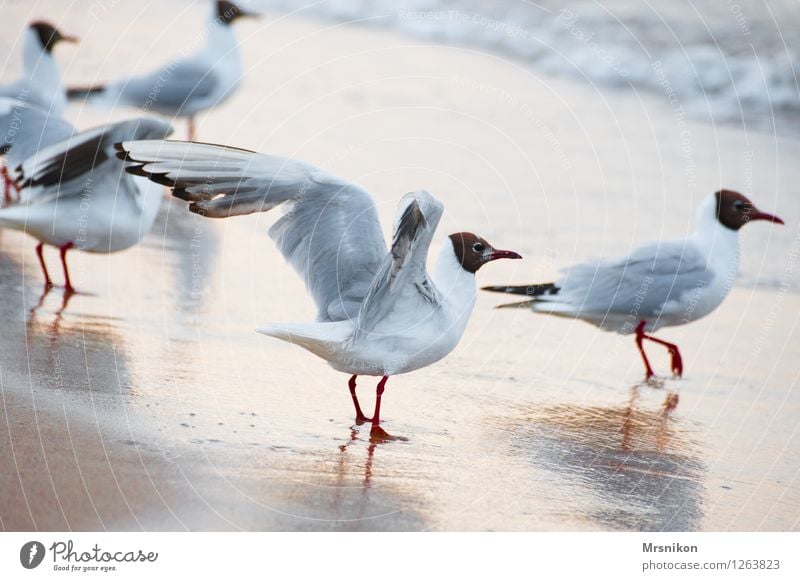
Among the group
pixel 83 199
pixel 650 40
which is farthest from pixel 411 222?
pixel 650 40

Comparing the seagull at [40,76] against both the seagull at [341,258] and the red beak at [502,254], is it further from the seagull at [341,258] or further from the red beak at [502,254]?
the red beak at [502,254]

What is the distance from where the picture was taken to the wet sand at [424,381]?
3.10 metres

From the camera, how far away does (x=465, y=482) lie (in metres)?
3.27

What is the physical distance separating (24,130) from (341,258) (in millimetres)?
1704

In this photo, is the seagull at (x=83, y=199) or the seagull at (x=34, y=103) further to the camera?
the seagull at (x=34, y=103)

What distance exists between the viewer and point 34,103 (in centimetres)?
543

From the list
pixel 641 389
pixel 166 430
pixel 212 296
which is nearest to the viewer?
pixel 166 430

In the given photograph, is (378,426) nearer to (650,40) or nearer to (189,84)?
(189,84)

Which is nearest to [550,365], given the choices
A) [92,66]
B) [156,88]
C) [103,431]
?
[103,431]

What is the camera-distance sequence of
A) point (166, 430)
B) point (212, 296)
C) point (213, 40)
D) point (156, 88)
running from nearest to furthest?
1. point (166, 430)
2. point (212, 296)
3. point (156, 88)
4. point (213, 40)

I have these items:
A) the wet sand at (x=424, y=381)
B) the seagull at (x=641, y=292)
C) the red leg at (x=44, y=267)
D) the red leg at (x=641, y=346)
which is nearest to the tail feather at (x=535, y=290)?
the seagull at (x=641, y=292)

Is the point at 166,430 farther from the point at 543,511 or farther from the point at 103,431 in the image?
the point at 543,511

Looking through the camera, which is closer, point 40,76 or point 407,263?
point 407,263
